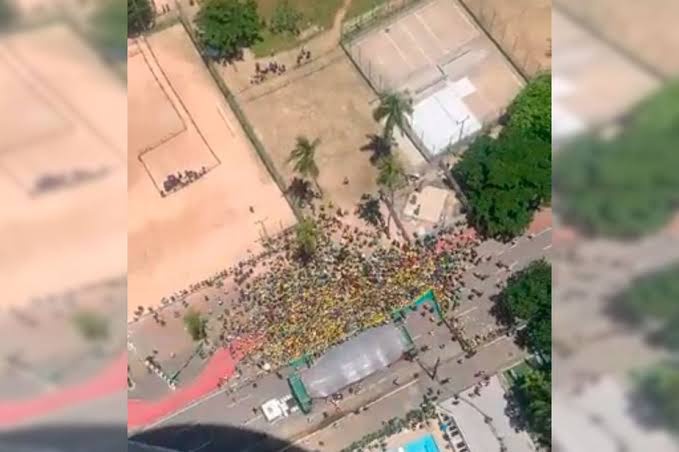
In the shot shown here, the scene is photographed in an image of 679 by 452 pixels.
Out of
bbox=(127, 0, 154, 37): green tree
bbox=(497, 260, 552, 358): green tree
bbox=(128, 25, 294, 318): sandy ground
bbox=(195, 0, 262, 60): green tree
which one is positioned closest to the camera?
bbox=(497, 260, 552, 358): green tree

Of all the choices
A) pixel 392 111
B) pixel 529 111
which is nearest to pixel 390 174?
pixel 392 111

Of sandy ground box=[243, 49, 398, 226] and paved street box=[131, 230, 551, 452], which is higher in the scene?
sandy ground box=[243, 49, 398, 226]

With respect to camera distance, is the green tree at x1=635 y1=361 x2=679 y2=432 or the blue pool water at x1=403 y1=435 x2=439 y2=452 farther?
the blue pool water at x1=403 y1=435 x2=439 y2=452

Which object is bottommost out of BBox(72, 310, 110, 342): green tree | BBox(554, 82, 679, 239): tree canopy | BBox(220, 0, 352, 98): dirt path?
BBox(554, 82, 679, 239): tree canopy

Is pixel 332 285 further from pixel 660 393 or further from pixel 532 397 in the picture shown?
pixel 660 393

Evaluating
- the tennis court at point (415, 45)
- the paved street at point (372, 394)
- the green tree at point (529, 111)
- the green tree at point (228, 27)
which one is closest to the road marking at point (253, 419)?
the paved street at point (372, 394)

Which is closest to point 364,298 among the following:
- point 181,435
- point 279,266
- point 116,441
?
point 279,266

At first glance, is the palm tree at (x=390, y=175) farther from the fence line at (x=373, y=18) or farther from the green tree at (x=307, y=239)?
the fence line at (x=373, y=18)

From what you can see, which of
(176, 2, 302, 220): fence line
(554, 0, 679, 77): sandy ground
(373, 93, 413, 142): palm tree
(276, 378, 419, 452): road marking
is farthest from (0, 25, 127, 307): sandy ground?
(373, 93, 413, 142): palm tree

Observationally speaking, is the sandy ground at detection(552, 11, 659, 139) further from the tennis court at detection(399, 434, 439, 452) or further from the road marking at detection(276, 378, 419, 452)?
the road marking at detection(276, 378, 419, 452)
